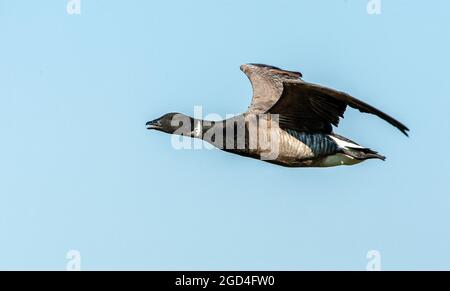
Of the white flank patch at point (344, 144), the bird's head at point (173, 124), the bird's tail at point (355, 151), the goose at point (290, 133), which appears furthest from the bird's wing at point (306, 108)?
the bird's head at point (173, 124)

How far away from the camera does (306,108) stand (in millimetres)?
22266

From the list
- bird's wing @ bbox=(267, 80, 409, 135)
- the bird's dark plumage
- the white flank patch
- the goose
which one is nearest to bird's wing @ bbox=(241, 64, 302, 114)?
the bird's dark plumage

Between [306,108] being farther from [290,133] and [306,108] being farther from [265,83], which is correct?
[265,83]

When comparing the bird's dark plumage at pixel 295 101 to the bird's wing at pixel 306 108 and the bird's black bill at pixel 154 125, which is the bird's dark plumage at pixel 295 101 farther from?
the bird's black bill at pixel 154 125

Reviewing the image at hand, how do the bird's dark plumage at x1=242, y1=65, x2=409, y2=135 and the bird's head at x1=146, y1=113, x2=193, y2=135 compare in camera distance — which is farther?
the bird's head at x1=146, y1=113, x2=193, y2=135

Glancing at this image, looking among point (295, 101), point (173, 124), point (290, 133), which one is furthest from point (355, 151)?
point (173, 124)

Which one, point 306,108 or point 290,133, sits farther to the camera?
Result: point 290,133

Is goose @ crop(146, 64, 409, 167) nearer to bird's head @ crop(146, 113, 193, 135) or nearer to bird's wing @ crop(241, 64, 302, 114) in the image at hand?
bird's head @ crop(146, 113, 193, 135)

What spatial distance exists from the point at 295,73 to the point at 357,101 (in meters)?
4.05

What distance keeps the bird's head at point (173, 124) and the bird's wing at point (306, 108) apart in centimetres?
158

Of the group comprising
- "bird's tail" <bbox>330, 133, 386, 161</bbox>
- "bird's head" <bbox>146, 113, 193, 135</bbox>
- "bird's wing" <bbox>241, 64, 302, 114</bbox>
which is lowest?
"bird's tail" <bbox>330, 133, 386, 161</bbox>

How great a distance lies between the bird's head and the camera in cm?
2298

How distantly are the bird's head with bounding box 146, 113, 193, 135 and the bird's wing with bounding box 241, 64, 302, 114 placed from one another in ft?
3.79

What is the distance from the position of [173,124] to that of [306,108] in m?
2.52
